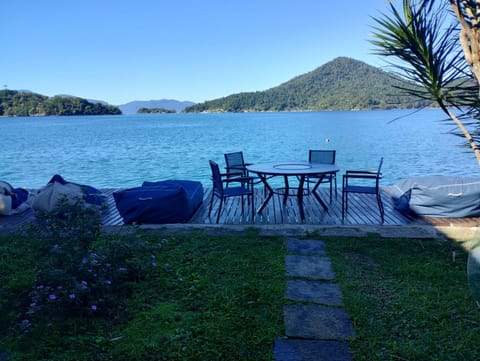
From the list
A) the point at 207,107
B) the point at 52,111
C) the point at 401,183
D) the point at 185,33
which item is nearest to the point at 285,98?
the point at 207,107

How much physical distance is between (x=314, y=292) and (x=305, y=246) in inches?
40.9

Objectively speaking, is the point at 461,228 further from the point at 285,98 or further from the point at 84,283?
the point at 285,98

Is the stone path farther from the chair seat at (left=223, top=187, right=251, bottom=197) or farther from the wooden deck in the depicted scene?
the chair seat at (left=223, top=187, right=251, bottom=197)

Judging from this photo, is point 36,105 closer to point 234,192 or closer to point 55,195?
point 55,195

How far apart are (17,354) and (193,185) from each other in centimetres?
383

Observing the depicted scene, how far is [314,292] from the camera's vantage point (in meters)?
2.71

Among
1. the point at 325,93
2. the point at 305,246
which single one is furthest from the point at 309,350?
the point at 325,93

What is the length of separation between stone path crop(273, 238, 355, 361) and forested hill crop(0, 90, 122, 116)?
260 feet

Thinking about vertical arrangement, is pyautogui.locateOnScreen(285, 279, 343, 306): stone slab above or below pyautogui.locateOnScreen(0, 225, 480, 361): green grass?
above

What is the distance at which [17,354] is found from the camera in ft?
6.68

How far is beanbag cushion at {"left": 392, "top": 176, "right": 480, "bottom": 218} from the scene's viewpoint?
473 centimetres

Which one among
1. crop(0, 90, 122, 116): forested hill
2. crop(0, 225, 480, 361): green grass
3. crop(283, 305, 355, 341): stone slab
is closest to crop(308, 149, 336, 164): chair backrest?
crop(0, 225, 480, 361): green grass

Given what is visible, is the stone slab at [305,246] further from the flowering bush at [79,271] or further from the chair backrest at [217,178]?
the flowering bush at [79,271]

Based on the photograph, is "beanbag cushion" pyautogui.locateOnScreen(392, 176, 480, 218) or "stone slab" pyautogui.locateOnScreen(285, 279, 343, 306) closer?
"stone slab" pyautogui.locateOnScreen(285, 279, 343, 306)
